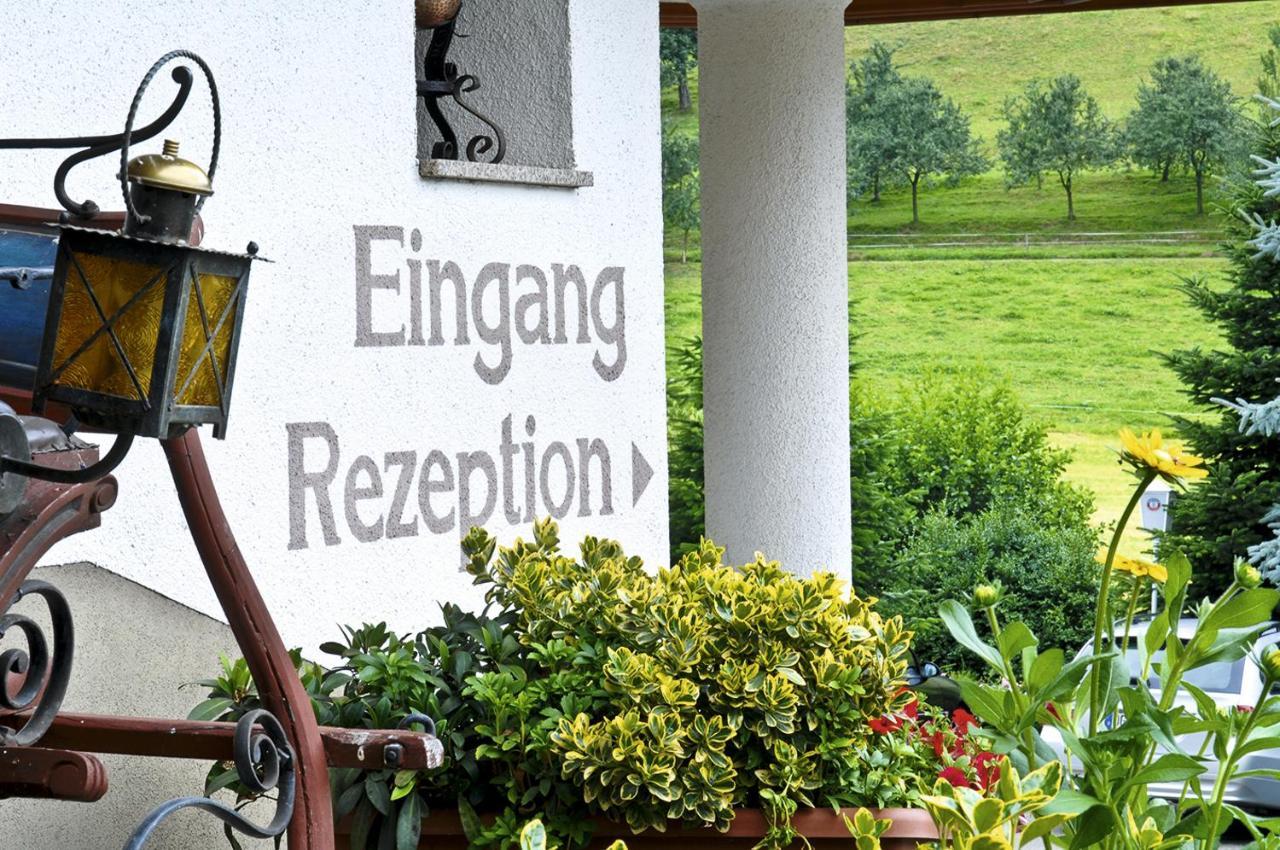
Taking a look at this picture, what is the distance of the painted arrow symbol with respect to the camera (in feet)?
11.4

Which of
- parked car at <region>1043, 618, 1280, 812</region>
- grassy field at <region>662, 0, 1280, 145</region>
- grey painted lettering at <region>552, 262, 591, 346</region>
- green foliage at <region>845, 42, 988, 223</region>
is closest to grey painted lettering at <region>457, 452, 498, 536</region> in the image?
grey painted lettering at <region>552, 262, 591, 346</region>

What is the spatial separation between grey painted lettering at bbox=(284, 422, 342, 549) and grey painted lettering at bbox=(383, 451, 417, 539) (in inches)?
5.3

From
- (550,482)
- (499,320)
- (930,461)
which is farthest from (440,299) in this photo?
(930,461)

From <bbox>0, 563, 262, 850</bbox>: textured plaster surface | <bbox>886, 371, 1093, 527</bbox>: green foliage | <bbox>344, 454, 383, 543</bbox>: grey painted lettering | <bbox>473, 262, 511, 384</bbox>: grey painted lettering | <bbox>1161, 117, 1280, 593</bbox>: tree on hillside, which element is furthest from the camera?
<bbox>886, 371, 1093, 527</bbox>: green foliage

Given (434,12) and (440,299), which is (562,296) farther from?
(434,12)

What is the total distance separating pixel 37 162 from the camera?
91.4 inches

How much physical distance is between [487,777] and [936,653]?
10.8 m

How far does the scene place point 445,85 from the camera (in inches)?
135

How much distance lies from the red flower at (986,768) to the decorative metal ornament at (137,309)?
1422 mm

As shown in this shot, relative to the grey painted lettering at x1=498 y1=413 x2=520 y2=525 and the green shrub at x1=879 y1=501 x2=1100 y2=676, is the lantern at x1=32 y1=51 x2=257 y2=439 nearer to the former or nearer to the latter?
the grey painted lettering at x1=498 y1=413 x2=520 y2=525

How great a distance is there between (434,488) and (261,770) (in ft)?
4.82

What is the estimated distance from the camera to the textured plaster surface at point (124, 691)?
2.21 meters

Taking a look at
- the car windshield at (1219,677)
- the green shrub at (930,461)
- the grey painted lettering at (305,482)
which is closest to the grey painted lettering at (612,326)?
the grey painted lettering at (305,482)

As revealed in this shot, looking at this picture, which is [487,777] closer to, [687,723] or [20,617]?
[687,723]
